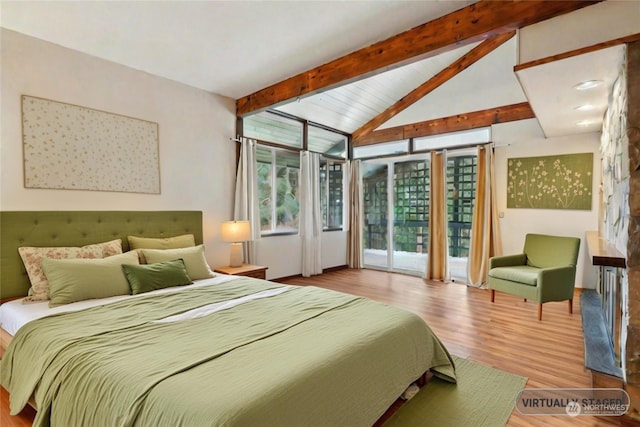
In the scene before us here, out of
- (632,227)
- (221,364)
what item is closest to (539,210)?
(632,227)

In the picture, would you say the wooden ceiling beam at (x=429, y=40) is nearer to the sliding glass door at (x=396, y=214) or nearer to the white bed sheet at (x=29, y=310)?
the white bed sheet at (x=29, y=310)

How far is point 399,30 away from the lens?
2.78 meters

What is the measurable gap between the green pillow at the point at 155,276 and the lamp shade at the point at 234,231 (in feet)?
3.27

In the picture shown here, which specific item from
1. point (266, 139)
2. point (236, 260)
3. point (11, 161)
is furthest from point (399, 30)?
point (11, 161)

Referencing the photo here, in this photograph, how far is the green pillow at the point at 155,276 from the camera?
258 centimetres

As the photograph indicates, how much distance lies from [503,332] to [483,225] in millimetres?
2122

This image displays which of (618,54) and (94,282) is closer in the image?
(618,54)

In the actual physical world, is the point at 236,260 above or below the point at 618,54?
below

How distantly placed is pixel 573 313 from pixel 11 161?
5716mm

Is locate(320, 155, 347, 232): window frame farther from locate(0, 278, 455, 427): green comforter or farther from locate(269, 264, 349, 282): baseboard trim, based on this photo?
locate(0, 278, 455, 427): green comforter

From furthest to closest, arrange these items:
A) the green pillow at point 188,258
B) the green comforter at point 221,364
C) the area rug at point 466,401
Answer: the green pillow at point 188,258, the area rug at point 466,401, the green comforter at point 221,364

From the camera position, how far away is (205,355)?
4.85 ft

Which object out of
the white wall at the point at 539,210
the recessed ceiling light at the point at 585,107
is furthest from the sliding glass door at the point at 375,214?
the recessed ceiling light at the point at 585,107

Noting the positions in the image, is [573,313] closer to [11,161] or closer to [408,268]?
[408,268]
